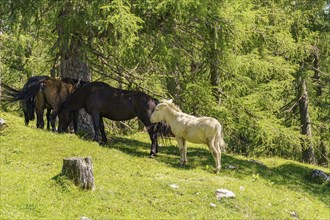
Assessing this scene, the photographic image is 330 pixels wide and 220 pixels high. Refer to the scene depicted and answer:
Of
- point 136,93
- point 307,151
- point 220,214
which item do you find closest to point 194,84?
point 136,93

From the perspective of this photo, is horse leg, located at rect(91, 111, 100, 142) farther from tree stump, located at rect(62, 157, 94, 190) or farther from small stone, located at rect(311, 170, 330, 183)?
small stone, located at rect(311, 170, 330, 183)

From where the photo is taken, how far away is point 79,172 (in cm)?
1009

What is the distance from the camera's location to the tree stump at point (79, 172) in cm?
1009

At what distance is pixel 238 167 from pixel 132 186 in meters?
5.70

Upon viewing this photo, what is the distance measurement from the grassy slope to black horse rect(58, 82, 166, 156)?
937 millimetres

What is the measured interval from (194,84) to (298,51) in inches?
339

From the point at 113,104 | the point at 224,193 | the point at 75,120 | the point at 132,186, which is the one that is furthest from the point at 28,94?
the point at 224,193

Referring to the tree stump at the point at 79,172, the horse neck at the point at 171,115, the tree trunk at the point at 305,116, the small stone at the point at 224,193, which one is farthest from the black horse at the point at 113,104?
the tree trunk at the point at 305,116

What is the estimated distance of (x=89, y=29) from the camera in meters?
15.7

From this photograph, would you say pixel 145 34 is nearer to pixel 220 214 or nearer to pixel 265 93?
pixel 265 93

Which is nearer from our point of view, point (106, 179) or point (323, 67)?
point (106, 179)

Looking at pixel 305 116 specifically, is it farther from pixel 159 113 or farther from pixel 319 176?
pixel 159 113

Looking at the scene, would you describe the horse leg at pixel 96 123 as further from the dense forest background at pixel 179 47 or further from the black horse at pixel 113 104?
the dense forest background at pixel 179 47

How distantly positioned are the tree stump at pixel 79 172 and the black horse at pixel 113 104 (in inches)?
194
